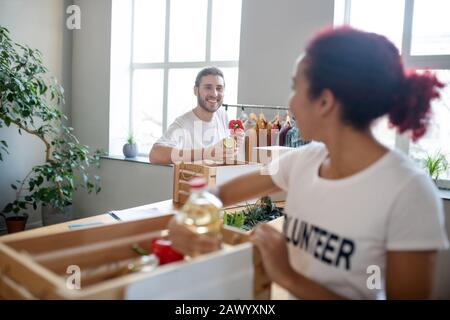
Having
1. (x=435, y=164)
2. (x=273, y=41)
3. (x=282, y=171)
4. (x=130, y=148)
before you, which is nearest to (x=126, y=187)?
(x=130, y=148)

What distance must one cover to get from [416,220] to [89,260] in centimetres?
72

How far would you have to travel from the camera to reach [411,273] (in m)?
0.88

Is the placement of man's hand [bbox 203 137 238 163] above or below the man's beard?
below

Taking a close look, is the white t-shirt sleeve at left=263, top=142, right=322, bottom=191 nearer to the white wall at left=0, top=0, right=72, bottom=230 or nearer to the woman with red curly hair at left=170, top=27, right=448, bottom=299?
the woman with red curly hair at left=170, top=27, right=448, bottom=299

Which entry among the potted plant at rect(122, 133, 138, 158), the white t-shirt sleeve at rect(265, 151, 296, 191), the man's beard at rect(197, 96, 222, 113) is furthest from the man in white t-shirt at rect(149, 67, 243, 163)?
the potted plant at rect(122, 133, 138, 158)

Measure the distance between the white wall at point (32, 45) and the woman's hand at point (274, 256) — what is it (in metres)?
4.09

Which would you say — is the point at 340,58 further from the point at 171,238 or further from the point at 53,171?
the point at 53,171

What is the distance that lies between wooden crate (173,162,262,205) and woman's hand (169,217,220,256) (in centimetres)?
113

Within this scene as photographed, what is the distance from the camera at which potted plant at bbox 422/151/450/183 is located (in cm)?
308

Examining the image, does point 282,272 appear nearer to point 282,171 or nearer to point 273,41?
point 282,171

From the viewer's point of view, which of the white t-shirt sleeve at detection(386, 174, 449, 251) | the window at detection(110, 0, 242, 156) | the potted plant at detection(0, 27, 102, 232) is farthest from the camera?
the window at detection(110, 0, 242, 156)

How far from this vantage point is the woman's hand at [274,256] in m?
0.94

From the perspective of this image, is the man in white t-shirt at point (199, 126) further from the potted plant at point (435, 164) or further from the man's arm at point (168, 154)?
the potted plant at point (435, 164)

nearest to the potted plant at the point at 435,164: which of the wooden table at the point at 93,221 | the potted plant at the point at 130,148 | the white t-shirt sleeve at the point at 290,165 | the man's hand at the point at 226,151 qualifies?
the wooden table at the point at 93,221
